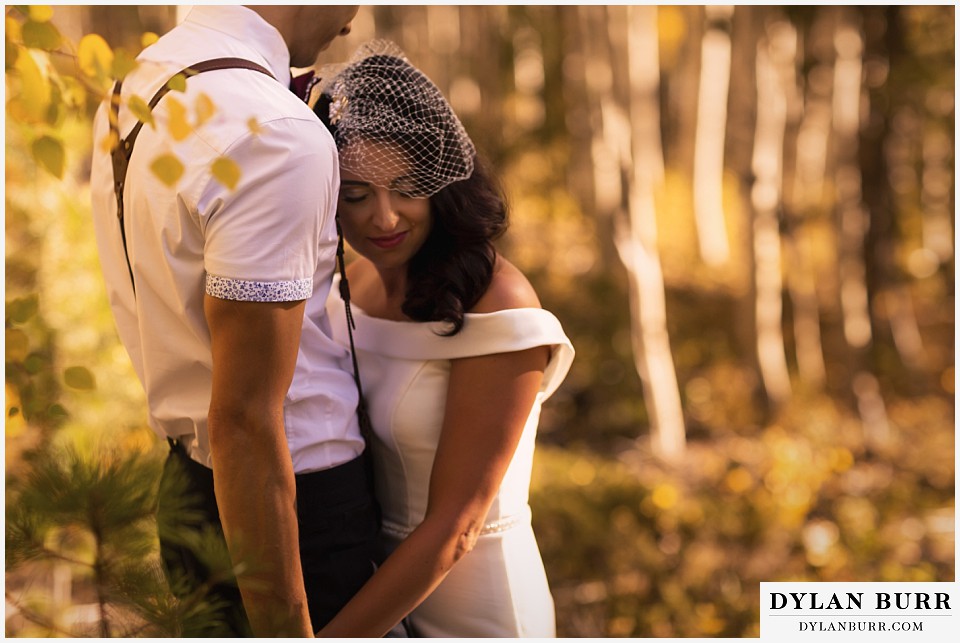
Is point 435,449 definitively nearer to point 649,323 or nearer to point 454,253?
point 454,253

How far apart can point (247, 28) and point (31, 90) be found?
0.61 m

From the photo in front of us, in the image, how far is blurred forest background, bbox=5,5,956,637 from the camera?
1408 millimetres

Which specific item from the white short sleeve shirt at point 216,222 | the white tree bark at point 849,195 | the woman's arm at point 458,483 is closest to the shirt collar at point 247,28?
the white short sleeve shirt at point 216,222

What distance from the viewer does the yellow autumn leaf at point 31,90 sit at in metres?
1.13

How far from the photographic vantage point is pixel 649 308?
6.79 meters

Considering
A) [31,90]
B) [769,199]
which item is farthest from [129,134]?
[769,199]

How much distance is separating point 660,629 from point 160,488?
3478 mm

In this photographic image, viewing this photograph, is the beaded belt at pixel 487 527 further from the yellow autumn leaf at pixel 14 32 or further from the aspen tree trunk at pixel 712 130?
the aspen tree trunk at pixel 712 130

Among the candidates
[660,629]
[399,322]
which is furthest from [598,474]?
[399,322]

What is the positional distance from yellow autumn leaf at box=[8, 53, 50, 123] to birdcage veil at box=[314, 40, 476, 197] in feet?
2.66

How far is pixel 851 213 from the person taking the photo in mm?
7742

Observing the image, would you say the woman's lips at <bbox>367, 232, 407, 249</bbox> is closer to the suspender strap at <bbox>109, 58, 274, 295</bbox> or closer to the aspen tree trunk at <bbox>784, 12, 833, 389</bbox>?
the suspender strap at <bbox>109, 58, 274, 295</bbox>

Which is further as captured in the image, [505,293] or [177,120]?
[505,293]

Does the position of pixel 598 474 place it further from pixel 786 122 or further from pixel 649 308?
pixel 786 122
